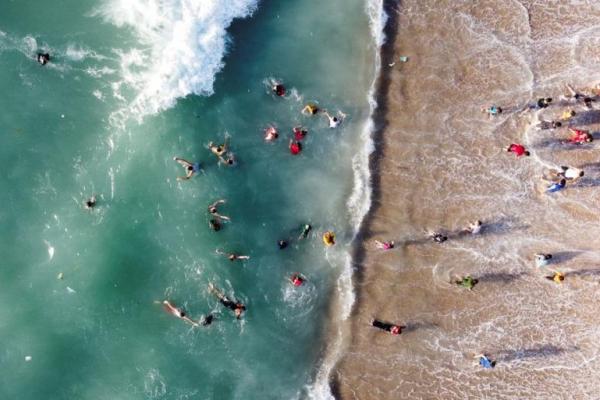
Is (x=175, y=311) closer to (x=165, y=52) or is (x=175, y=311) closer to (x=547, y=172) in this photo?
(x=165, y=52)

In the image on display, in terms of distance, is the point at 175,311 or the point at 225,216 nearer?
the point at 175,311

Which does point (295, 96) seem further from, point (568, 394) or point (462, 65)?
point (568, 394)

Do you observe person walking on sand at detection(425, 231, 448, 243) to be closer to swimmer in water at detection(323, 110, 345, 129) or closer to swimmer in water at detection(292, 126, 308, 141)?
swimmer in water at detection(323, 110, 345, 129)

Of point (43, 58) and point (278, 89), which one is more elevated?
point (43, 58)

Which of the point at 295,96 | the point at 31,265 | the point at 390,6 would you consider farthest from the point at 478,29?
the point at 31,265

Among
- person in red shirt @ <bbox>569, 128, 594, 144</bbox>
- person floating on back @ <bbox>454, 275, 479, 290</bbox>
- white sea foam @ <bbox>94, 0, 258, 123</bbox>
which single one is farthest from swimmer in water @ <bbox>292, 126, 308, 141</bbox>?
person in red shirt @ <bbox>569, 128, 594, 144</bbox>

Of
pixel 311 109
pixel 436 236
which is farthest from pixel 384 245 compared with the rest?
pixel 311 109
